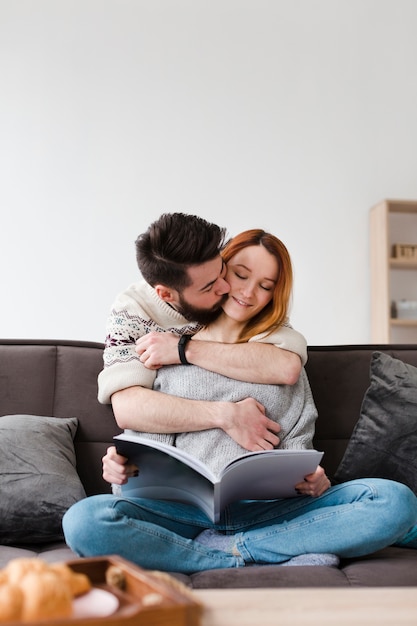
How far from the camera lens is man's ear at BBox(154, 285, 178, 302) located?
6.09ft

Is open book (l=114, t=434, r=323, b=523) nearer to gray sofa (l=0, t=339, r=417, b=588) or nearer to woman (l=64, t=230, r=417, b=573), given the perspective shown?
woman (l=64, t=230, r=417, b=573)

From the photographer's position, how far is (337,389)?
2.02 m

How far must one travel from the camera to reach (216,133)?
435 cm

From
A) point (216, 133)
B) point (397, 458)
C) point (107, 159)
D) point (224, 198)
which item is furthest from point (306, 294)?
point (397, 458)

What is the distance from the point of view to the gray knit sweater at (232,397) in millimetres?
1772

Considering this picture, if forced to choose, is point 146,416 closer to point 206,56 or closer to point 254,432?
point 254,432

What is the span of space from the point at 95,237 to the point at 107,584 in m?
3.52

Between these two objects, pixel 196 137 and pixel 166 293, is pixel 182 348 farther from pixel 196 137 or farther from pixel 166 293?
pixel 196 137

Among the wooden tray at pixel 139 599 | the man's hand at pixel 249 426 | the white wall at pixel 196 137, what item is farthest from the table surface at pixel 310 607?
the white wall at pixel 196 137

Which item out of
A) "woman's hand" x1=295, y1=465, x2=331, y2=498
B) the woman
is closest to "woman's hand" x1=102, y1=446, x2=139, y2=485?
the woman

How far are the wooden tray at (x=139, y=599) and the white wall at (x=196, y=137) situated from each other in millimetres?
3360

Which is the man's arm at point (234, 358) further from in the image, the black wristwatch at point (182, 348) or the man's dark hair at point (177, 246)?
the man's dark hair at point (177, 246)

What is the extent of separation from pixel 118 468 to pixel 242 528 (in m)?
0.32

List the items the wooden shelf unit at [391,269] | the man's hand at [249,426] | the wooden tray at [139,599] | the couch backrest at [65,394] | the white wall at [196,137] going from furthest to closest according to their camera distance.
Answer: the wooden shelf unit at [391,269] < the white wall at [196,137] < the couch backrest at [65,394] < the man's hand at [249,426] < the wooden tray at [139,599]
